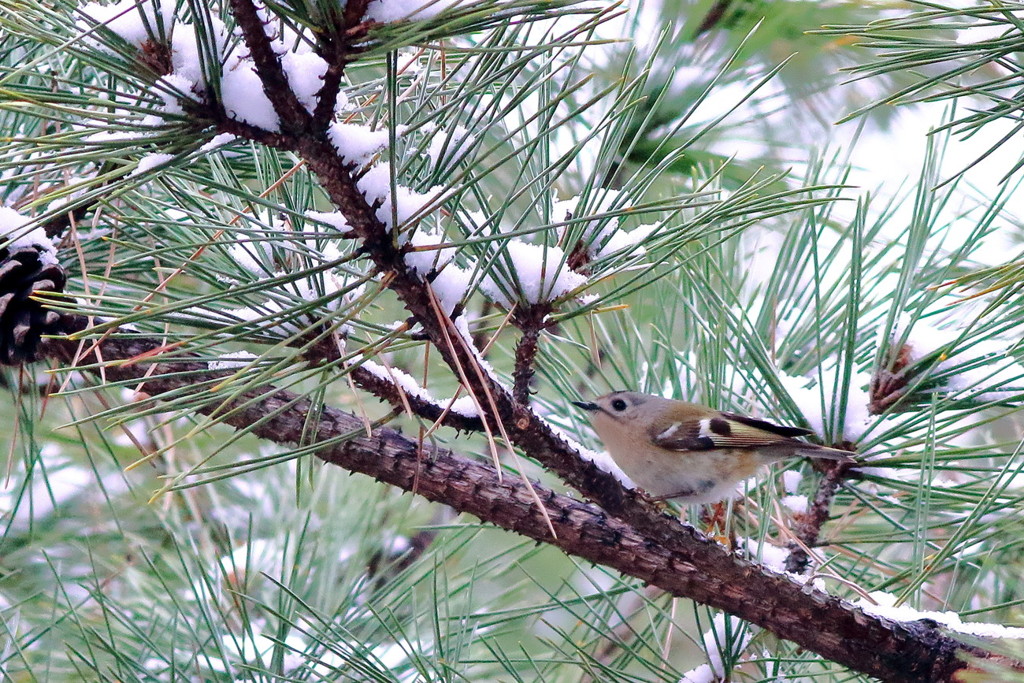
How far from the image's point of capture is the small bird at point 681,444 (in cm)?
154

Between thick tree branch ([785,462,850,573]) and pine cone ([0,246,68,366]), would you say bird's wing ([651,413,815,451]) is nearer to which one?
thick tree branch ([785,462,850,573])

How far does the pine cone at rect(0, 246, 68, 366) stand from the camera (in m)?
1.08

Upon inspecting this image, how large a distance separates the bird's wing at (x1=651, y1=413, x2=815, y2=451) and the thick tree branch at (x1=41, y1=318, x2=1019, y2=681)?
0.26 m

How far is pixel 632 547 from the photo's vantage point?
114 centimetres

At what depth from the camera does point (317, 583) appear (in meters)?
1.93

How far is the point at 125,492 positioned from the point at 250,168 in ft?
4.51

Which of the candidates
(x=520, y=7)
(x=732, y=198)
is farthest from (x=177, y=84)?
(x=732, y=198)

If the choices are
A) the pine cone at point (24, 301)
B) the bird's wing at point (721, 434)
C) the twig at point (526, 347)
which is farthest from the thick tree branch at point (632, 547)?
the bird's wing at point (721, 434)

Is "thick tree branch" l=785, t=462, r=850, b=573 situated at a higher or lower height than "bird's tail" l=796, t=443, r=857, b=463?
lower

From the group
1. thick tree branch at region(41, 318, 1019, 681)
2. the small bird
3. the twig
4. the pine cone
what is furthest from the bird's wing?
the pine cone

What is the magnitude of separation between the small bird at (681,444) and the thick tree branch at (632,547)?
0.34m

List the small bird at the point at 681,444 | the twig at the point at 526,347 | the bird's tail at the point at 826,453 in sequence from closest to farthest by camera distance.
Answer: the twig at the point at 526,347 → the bird's tail at the point at 826,453 → the small bird at the point at 681,444

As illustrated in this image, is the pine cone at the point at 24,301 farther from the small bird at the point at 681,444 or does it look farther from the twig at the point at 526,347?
the small bird at the point at 681,444

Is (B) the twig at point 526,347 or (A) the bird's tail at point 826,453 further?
(A) the bird's tail at point 826,453
